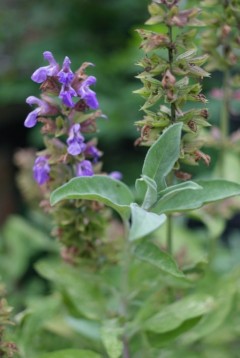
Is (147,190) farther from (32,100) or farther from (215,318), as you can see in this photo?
(215,318)

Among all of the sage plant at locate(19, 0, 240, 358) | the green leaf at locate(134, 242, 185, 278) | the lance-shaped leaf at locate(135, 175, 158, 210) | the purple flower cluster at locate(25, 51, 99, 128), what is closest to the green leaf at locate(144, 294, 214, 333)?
the sage plant at locate(19, 0, 240, 358)

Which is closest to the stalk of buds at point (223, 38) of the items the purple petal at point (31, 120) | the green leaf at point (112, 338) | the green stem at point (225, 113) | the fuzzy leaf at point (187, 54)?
the green stem at point (225, 113)

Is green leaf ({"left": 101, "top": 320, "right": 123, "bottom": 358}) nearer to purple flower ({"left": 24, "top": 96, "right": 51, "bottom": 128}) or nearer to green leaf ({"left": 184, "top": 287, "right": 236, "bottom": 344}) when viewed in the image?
green leaf ({"left": 184, "top": 287, "right": 236, "bottom": 344})

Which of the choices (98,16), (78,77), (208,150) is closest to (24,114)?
(98,16)

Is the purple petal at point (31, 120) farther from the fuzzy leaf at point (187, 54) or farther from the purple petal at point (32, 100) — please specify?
the fuzzy leaf at point (187, 54)

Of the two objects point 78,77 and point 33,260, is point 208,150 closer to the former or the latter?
point 33,260

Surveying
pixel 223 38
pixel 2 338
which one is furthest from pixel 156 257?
pixel 223 38
